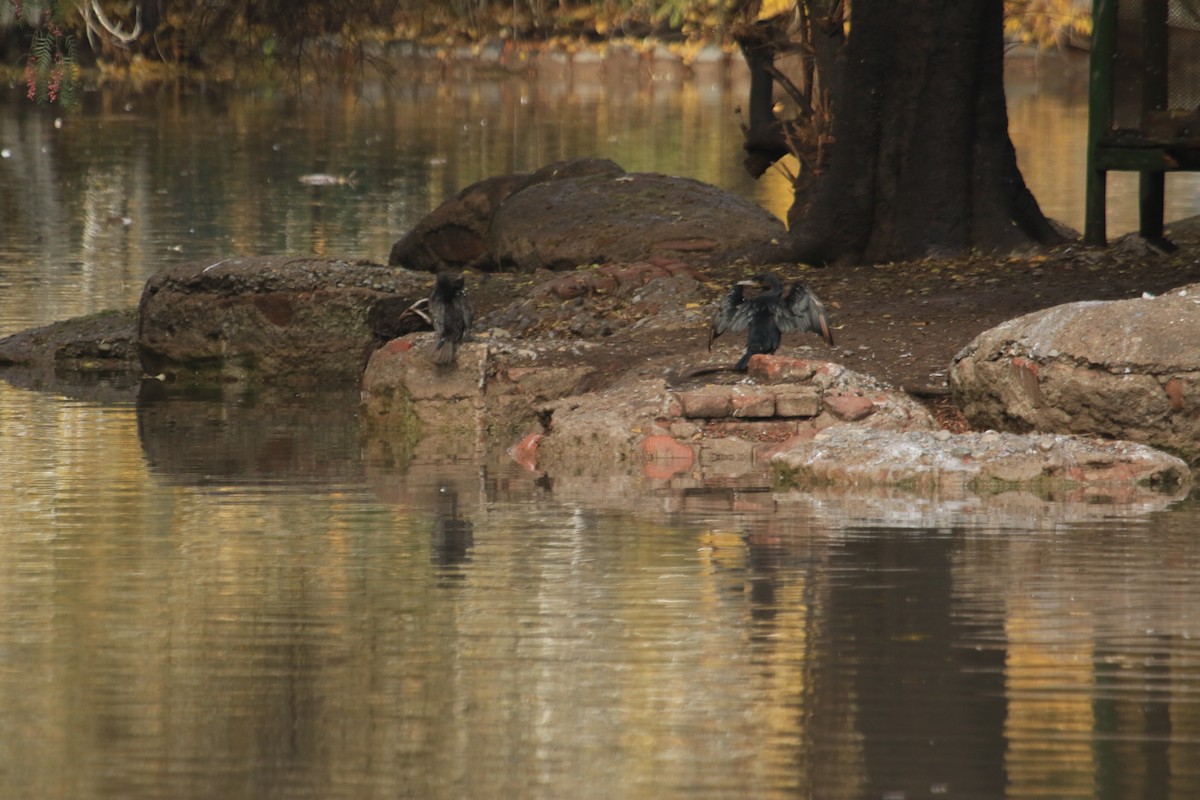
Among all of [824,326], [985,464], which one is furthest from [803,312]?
[985,464]

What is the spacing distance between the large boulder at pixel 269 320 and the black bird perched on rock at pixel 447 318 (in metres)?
2.35

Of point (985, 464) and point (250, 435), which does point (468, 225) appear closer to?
point (250, 435)

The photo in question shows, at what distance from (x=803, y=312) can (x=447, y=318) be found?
2.20m

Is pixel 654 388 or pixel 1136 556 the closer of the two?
pixel 1136 556

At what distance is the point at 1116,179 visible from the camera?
33062 millimetres

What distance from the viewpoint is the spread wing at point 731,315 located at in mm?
12641

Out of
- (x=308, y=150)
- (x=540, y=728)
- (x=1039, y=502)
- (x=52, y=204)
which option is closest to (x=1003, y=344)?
(x=1039, y=502)

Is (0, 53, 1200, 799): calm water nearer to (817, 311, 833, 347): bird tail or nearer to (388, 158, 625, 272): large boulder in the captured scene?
(817, 311, 833, 347): bird tail

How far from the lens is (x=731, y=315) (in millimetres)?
12750

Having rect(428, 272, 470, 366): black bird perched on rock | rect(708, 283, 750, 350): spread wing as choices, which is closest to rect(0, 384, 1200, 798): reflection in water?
rect(708, 283, 750, 350): spread wing

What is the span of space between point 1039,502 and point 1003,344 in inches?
74.5

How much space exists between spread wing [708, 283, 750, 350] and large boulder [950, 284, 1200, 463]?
59.7 inches

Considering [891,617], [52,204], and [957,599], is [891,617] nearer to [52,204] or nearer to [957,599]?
[957,599]

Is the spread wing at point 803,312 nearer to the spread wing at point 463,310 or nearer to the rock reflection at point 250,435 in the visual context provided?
the spread wing at point 463,310
